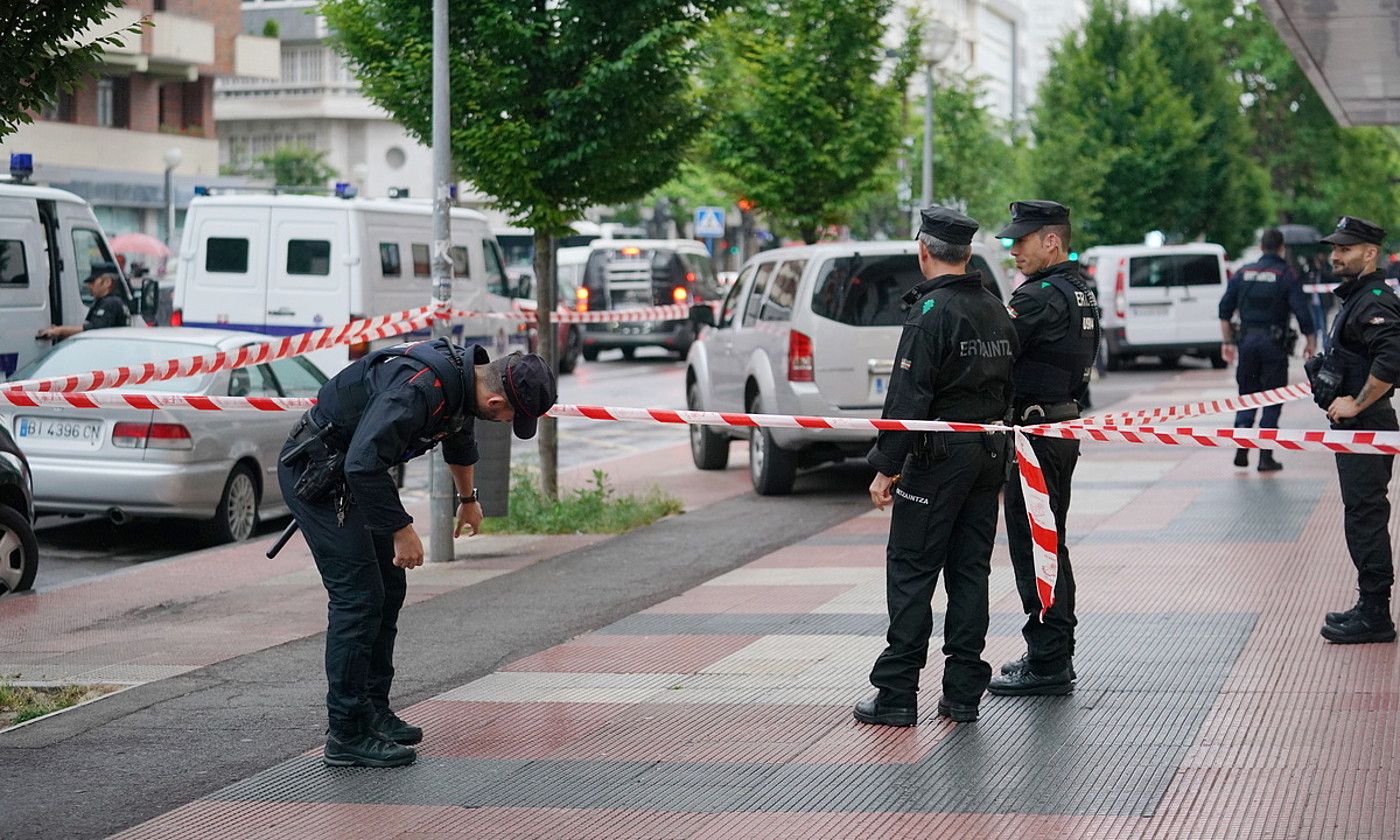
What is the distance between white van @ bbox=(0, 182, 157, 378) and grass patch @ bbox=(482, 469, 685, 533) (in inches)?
188

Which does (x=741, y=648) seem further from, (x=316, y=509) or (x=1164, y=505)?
(x=1164, y=505)

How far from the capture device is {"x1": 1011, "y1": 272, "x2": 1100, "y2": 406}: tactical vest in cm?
750

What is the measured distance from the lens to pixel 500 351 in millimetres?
21672

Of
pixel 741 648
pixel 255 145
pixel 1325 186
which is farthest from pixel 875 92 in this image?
pixel 255 145

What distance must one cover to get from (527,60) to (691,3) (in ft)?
4.08

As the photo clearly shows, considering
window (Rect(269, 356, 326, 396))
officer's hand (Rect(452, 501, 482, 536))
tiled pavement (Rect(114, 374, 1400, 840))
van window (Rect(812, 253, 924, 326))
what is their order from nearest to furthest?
tiled pavement (Rect(114, 374, 1400, 840))
officer's hand (Rect(452, 501, 482, 536))
window (Rect(269, 356, 326, 396))
van window (Rect(812, 253, 924, 326))

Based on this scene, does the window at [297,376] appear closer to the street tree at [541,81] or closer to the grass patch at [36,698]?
the street tree at [541,81]

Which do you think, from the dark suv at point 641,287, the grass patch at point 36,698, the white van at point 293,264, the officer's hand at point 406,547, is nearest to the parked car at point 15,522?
the grass patch at point 36,698

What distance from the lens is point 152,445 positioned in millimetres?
12328

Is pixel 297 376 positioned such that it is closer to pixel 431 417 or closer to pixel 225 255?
pixel 225 255

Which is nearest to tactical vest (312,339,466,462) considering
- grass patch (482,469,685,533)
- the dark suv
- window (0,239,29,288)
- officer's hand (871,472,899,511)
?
officer's hand (871,472,899,511)

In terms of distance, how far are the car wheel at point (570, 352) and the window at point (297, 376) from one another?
16.6 meters

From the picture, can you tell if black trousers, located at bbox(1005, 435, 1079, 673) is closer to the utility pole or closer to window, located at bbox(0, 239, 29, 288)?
the utility pole

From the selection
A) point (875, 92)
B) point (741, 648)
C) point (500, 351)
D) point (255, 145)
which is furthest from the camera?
point (255, 145)
